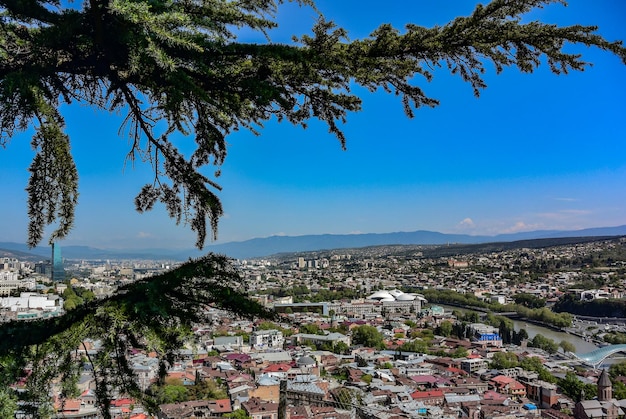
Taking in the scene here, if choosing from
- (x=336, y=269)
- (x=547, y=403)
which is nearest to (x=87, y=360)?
(x=547, y=403)

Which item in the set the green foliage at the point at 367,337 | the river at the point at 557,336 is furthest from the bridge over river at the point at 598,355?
the green foliage at the point at 367,337

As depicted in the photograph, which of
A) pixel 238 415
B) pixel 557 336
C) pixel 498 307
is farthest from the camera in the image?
pixel 498 307

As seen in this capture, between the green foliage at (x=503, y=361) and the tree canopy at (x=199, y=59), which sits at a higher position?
the tree canopy at (x=199, y=59)

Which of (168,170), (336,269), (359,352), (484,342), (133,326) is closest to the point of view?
(133,326)

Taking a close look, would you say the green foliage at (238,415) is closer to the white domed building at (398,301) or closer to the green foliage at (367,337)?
the green foliage at (367,337)

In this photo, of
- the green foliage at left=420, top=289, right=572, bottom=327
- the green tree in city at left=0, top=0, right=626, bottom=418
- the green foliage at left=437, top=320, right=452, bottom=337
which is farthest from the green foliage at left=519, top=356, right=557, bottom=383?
the green tree in city at left=0, top=0, right=626, bottom=418

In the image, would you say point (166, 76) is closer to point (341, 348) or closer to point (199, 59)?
point (199, 59)

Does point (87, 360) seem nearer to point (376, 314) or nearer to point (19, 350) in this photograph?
point (19, 350)

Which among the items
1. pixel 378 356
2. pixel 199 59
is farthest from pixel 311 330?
pixel 199 59
